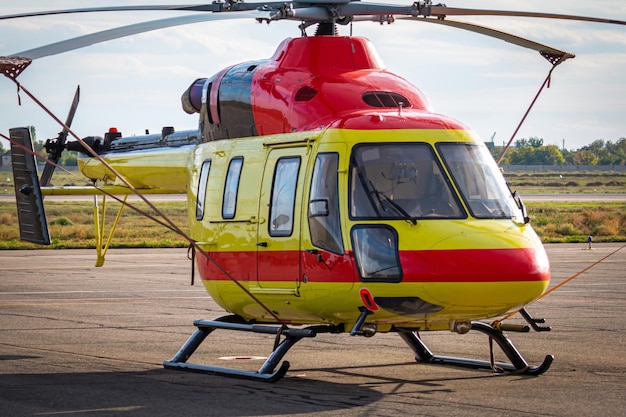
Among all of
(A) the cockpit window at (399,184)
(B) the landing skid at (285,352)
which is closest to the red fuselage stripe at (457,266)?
(A) the cockpit window at (399,184)

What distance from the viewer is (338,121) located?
12.0 meters

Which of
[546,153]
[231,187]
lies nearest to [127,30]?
[231,187]

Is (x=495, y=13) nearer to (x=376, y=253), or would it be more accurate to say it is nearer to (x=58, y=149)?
(x=376, y=253)

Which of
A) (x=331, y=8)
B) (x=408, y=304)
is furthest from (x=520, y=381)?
(x=331, y=8)

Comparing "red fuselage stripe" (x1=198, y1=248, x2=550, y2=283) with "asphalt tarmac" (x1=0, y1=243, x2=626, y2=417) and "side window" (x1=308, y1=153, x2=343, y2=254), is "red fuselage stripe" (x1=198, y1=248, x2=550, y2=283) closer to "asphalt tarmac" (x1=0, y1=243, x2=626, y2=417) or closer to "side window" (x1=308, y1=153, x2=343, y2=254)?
"side window" (x1=308, y1=153, x2=343, y2=254)

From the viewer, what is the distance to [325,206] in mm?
11711

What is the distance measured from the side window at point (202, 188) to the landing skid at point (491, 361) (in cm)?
291

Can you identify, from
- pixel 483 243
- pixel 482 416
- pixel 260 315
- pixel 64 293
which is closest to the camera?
pixel 482 416

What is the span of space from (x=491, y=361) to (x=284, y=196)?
3.04m

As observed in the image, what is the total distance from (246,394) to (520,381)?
3.09m

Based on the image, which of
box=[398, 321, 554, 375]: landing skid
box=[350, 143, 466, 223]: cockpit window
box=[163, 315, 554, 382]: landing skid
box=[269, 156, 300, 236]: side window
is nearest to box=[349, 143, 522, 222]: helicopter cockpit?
box=[350, 143, 466, 223]: cockpit window

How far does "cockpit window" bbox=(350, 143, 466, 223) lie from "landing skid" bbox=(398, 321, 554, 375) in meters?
1.51

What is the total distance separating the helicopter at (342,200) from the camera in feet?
36.9

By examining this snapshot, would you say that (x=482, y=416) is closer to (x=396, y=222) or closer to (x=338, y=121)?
(x=396, y=222)
